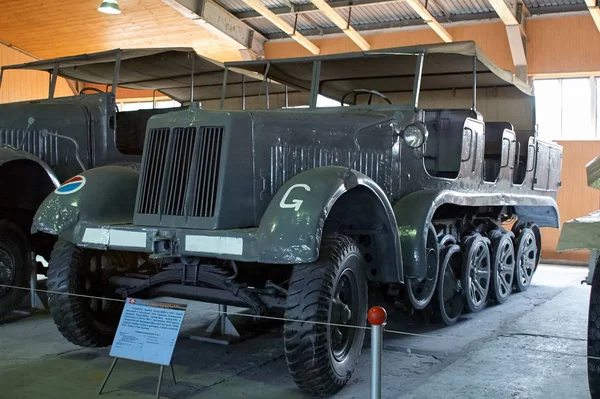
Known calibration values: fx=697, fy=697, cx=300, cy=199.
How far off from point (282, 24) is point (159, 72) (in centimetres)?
578

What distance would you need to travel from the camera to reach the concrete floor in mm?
4188

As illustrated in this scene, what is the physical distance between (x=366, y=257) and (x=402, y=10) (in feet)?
31.1

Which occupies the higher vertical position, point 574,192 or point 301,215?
point 574,192

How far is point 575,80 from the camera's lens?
1242 centimetres

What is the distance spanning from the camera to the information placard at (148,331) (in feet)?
12.8

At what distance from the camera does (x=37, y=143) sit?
6973 mm

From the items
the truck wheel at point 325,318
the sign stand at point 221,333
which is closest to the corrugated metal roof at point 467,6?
the sign stand at point 221,333

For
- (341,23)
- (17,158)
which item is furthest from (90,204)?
(341,23)

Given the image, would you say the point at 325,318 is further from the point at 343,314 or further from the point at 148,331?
the point at 148,331

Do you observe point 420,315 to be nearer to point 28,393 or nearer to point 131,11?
point 28,393

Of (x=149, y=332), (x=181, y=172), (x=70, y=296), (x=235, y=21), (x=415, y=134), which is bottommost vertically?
(x=149, y=332)

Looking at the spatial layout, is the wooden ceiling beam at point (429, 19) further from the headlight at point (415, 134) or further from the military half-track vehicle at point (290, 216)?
the headlight at point (415, 134)

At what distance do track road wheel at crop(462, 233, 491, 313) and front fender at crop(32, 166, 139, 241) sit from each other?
318cm

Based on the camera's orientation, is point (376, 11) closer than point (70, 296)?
No
